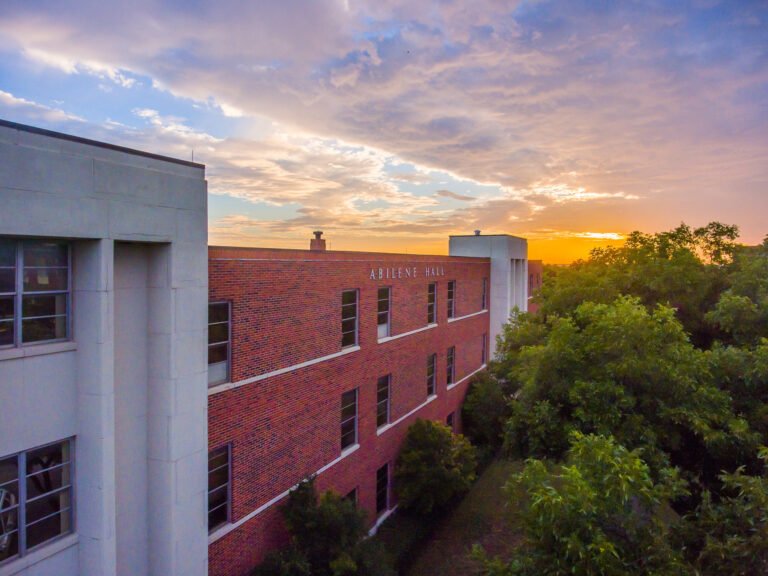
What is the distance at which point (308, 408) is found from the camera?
17.1 metres

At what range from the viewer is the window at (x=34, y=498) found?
359 inches

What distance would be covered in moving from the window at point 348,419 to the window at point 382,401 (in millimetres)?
1806

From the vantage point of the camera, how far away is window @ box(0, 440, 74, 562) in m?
9.12

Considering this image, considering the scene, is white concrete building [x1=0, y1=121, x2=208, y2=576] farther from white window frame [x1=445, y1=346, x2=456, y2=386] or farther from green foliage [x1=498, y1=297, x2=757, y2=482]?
white window frame [x1=445, y1=346, x2=456, y2=386]

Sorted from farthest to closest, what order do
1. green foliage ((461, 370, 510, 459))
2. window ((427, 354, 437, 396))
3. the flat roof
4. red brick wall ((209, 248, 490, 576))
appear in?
green foliage ((461, 370, 510, 459))
window ((427, 354, 437, 396))
red brick wall ((209, 248, 490, 576))
the flat roof

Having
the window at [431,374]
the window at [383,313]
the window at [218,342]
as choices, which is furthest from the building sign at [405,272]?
the window at [218,342]

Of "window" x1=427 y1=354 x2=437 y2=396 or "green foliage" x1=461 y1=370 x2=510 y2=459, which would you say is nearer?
"window" x1=427 y1=354 x2=437 y2=396

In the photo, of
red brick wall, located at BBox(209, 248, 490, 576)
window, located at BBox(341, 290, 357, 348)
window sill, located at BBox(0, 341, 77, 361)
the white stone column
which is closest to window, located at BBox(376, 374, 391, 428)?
red brick wall, located at BBox(209, 248, 490, 576)

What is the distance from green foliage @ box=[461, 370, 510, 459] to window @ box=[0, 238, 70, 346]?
921 inches

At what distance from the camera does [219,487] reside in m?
13.9

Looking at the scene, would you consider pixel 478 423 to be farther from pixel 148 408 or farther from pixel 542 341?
pixel 148 408

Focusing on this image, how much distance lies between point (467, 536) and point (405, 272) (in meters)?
11.1

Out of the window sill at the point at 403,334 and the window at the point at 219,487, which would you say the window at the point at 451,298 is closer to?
the window sill at the point at 403,334

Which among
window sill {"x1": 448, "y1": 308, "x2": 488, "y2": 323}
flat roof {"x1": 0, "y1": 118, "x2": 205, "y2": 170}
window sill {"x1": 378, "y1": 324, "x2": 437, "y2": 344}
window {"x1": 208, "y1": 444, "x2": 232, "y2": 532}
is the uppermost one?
flat roof {"x1": 0, "y1": 118, "x2": 205, "y2": 170}
